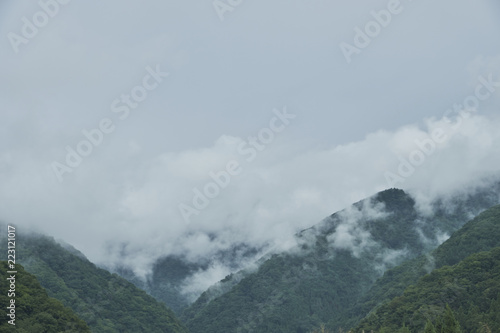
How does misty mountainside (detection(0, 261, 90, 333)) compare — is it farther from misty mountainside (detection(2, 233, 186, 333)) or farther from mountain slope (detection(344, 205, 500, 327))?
mountain slope (detection(344, 205, 500, 327))

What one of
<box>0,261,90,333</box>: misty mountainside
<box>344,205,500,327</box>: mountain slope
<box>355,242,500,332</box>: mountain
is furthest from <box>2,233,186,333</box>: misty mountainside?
<box>355,242,500,332</box>: mountain

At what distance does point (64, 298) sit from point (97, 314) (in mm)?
11089

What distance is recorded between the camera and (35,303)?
3489 inches

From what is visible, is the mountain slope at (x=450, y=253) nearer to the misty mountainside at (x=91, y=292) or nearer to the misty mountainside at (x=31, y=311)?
the misty mountainside at (x=91, y=292)

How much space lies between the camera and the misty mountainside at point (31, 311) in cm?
8169

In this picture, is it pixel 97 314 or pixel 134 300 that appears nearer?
pixel 97 314

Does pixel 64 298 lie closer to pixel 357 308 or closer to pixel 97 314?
pixel 97 314

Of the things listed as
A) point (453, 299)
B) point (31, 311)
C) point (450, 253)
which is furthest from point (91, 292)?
point (450, 253)

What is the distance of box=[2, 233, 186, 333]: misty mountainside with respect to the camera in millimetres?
146375

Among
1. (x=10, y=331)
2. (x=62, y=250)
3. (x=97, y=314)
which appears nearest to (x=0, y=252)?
(x=62, y=250)

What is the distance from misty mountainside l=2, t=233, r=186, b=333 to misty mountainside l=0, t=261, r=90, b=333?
5057 cm

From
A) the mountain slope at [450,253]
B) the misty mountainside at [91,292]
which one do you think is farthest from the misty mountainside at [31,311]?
the mountain slope at [450,253]

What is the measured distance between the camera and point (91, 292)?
15750 centimetres

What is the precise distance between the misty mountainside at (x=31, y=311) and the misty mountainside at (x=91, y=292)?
50.6 meters
